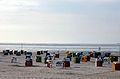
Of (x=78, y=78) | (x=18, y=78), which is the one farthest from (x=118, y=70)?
(x=18, y=78)

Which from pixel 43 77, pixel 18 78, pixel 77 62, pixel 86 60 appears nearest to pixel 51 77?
pixel 43 77

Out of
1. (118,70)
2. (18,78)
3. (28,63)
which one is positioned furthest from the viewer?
(28,63)

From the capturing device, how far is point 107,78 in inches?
989

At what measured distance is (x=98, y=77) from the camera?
25781 millimetres

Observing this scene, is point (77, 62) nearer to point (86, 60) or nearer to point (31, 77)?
point (86, 60)

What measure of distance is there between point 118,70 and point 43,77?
8.49 m

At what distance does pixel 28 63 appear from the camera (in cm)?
3719

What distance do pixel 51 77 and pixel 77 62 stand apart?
18544 millimetres

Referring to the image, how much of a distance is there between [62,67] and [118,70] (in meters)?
5.02

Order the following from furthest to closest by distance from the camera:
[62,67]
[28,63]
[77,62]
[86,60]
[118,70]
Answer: [86,60], [77,62], [28,63], [62,67], [118,70]

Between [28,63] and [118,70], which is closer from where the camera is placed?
[118,70]

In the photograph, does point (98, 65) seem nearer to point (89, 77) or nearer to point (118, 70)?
point (118, 70)

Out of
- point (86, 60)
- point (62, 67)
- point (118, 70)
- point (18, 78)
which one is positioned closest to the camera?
point (18, 78)

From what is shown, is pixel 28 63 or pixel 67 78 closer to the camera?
pixel 67 78
